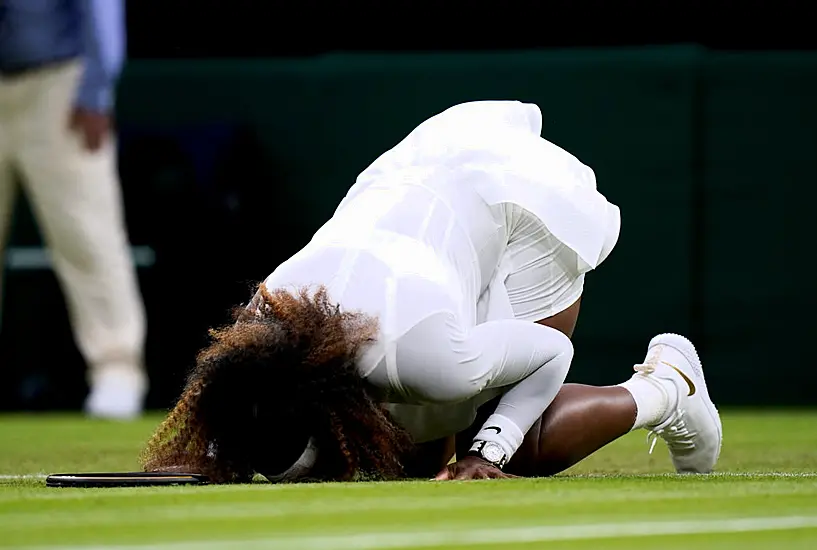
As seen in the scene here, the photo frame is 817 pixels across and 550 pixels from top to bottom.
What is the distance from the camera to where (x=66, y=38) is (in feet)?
24.9

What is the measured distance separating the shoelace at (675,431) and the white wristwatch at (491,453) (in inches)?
22.2

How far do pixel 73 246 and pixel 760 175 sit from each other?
9.88ft

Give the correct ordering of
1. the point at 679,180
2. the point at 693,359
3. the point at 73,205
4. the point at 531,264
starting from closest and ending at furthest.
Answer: the point at 531,264 → the point at 693,359 → the point at 73,205 → the point at 679,180

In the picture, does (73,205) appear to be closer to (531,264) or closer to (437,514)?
(531,264)

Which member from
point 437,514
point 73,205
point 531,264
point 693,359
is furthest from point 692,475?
point 73,205

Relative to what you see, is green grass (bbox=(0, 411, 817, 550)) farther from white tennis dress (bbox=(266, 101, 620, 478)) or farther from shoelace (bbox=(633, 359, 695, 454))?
white tennis dress (bbox=(266, 101, 620, 478))

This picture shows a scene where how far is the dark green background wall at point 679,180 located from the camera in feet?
24.9

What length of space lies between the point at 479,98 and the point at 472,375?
4461mm

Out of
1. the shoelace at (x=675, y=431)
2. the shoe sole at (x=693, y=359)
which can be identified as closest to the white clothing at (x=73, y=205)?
the shoe sole at (x=693, y=359)

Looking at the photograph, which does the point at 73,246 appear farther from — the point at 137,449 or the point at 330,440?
the point at 330,440

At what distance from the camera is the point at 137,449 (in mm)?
5453

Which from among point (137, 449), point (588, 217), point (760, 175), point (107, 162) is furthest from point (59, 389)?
point (588, 217)

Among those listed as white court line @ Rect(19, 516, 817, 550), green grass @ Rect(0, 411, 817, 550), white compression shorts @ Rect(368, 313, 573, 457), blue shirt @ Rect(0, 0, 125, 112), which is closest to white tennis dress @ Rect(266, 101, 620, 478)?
white compression shorts @ Rect(368, 313, 573, 457)

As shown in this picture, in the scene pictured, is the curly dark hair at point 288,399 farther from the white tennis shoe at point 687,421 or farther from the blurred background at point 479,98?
the blurred background at point 479,98
